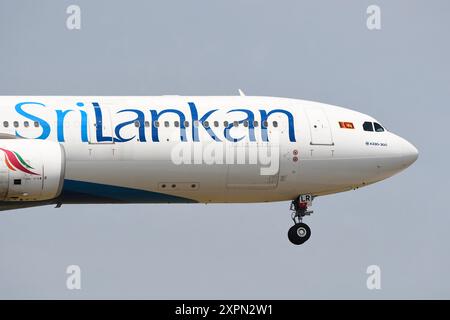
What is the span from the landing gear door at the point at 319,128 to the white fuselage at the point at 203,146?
0.04 meters

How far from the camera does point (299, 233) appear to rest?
74.4 meters

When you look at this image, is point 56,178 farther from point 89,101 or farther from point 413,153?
point 413,153

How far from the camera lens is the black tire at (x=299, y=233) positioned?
74.4 m

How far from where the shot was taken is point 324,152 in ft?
238

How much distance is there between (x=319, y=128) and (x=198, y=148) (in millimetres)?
5572

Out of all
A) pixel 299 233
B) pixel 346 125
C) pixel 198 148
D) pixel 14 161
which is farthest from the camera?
pixel 299 233

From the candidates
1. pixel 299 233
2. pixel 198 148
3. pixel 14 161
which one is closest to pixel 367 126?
pixel 299 233

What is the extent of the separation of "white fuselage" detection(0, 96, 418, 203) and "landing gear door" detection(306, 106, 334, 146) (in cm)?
4

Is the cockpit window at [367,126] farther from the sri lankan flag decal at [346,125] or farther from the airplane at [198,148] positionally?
the sri lankan flag decal at [346,125]

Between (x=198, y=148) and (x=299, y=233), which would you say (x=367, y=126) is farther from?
(x=198, y=148)

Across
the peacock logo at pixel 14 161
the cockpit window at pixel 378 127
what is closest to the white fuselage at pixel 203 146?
the cockpit window at pixel 378 127

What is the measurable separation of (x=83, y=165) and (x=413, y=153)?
14.5m

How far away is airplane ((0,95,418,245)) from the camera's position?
70062 mm
